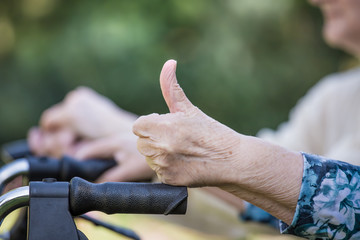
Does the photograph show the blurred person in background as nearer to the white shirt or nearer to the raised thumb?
the white shirt

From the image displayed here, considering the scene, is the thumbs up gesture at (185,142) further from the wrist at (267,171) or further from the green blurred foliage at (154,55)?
the green blurred foliage at (154,55)

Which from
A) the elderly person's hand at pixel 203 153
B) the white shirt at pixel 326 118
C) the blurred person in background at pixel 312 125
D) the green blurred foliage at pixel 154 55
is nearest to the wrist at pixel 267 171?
the elderly person's hand at pixel 203 153

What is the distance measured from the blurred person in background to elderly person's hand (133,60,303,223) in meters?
0.54

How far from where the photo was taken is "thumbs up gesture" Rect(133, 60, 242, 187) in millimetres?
695

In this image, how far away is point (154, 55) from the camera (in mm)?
3898

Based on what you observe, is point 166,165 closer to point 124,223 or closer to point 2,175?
point 2,175

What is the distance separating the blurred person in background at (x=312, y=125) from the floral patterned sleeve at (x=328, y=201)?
1.98ft

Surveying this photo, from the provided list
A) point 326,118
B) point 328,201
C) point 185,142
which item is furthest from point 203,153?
point 326,118

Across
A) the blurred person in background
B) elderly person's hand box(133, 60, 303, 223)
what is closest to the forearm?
elderly person's hand box(133, 60, 303, 223)

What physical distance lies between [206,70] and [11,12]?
65.4 inches

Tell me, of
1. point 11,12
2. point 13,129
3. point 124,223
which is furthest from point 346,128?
point 11,12

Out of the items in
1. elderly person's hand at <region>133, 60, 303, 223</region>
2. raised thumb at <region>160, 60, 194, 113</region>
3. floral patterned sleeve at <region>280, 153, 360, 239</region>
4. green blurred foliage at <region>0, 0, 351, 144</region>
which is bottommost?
green blurred foliage at <region>0, 0, 351, 144</region>

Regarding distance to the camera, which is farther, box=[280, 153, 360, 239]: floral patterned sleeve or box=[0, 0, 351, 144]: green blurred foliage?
box=[0, 0, 351, 144]: green blurred foliage

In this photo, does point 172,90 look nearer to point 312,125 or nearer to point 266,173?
point 266,173
